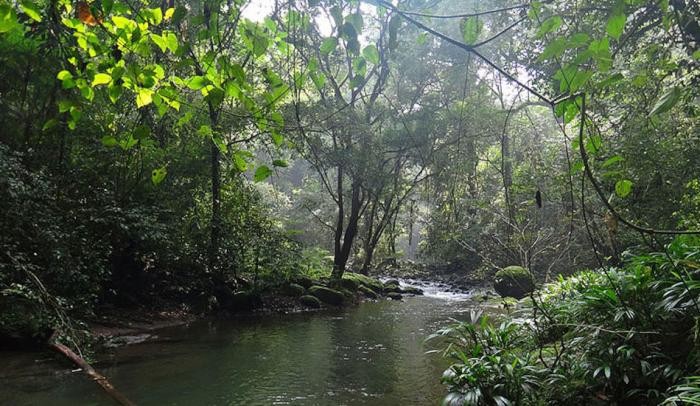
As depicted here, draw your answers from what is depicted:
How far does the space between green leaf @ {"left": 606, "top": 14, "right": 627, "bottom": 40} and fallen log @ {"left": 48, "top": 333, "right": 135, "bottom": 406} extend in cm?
566

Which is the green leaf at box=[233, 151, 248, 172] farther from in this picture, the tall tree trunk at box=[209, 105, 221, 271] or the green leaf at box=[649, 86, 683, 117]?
the tall tree trunk at box=[209, 105, 221, 271]

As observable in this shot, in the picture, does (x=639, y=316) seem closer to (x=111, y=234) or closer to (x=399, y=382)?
(x=399, y=382)

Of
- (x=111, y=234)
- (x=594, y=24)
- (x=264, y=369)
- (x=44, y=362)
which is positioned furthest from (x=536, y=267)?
(x=44, y=362)

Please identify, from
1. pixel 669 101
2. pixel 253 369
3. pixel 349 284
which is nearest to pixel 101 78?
pixel 669 101

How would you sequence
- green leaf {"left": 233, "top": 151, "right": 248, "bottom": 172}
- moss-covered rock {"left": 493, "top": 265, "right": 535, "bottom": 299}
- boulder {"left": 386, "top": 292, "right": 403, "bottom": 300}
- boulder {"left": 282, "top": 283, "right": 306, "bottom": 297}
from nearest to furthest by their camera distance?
green leaf {"left": 233, "top": 151, "right": 248, "bottom": 172}, boulder {"left": 282, "top": 283, "right": 306, "bottom": 297}, moss-covered rock {"left": 493, "top": 265, "right": 535, "bottom": 299}, boulder {"left": 386, "top": 292, "right": 403, "bottom": 300}

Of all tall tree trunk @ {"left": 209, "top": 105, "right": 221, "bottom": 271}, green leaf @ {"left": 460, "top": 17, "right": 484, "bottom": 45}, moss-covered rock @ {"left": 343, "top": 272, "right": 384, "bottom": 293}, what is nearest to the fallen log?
tall tree trunk @ {"left": 209, "top": 105, "right": 221, "bottom": 271}

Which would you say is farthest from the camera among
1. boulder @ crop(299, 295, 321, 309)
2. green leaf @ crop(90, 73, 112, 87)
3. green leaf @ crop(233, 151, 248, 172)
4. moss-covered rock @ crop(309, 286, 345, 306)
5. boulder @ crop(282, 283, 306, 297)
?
moss-covered rock @ crop(309, 286, 345, 306)

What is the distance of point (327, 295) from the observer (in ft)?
46.9

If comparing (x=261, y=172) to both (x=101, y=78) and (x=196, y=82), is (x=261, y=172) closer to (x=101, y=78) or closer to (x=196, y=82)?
(x=196, y=82)

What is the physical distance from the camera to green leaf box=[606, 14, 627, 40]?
138 cm

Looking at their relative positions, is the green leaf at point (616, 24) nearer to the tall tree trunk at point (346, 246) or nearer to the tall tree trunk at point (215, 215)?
the tall tree trunk at point (215, 215)

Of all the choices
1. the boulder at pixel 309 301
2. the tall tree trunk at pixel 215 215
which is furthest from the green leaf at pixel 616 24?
the boulder at pixel 309 301

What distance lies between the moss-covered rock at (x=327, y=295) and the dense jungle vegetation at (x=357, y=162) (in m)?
0.47

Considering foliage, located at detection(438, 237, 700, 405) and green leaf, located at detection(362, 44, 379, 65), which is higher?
green leaf, located at detection(362, 44, 379, 65)
